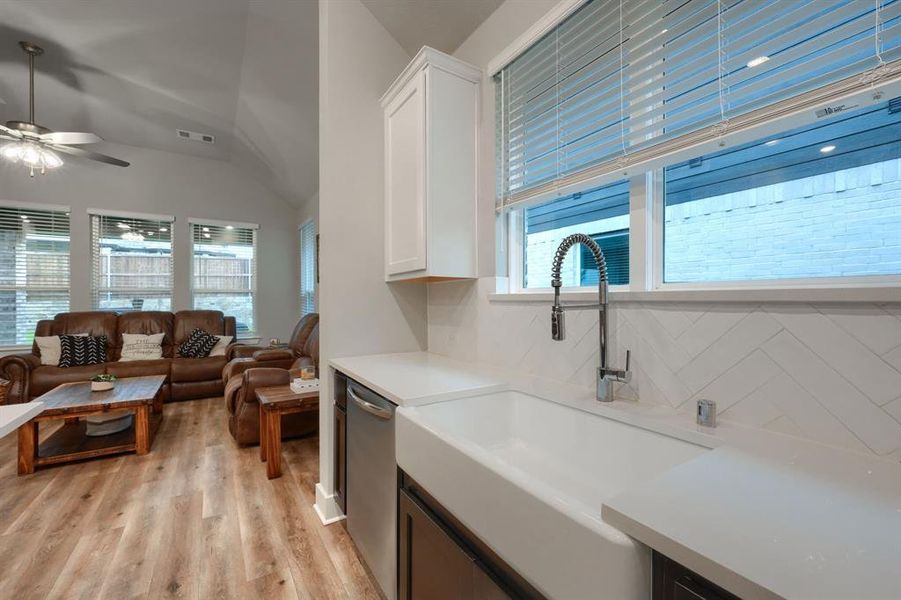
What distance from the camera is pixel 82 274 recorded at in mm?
4883

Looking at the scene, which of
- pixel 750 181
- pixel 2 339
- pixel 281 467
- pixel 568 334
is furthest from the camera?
pixel 2 339

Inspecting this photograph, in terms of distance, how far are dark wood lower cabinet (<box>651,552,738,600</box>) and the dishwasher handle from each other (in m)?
0.93

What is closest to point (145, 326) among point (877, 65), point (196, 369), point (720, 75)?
point (196, 369)

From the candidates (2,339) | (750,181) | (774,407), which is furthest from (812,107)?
(2,339)

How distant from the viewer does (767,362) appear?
0.93m

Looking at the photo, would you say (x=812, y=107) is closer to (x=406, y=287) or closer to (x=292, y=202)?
(x=406, y=287)

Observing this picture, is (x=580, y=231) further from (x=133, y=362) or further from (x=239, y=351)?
(x=133, y=362)

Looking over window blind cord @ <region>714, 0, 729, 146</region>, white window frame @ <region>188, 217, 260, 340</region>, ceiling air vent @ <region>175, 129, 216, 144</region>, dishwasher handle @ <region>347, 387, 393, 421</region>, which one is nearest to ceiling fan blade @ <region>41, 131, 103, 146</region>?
ceiling air vent @ <region>175, 129, 216, 144</region>

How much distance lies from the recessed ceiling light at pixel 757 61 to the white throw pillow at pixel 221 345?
5.46m

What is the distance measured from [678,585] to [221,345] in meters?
5.48

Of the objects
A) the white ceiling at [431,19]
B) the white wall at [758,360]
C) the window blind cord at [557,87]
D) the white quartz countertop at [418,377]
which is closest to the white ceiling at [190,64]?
the white ceiling at [431,19]

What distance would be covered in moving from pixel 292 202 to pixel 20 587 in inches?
212

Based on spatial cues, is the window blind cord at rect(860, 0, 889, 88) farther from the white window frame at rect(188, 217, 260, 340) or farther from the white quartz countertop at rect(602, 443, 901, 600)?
the white window frame at rect(188, 217, 260, 340)

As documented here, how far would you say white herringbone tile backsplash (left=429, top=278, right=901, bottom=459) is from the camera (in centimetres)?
78
